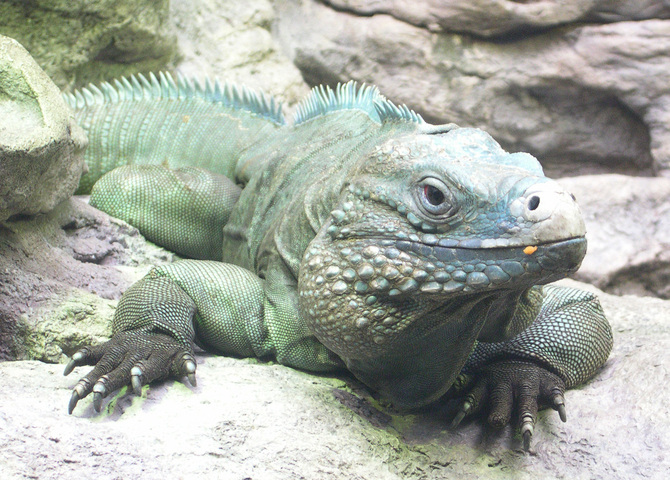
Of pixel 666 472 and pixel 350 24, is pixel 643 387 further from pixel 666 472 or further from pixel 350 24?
pixel 350 24

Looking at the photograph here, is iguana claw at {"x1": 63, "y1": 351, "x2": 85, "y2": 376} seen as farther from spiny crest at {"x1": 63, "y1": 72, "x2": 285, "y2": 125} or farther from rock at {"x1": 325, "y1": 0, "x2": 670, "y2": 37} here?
rock at {"x1": 325, "y1": 0, "x2": 670, "y2": 37}

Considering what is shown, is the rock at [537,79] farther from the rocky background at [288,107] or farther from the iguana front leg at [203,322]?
the iguana front leg at [203,322]

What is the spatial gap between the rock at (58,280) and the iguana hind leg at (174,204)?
1.32 feet

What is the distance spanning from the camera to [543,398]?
338cm

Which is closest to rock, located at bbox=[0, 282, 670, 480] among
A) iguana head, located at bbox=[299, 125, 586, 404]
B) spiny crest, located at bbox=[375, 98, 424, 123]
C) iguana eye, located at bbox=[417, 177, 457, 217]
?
iguana head, located at bbox=[299, 125, 586, 404]

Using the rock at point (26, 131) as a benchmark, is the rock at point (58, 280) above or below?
below

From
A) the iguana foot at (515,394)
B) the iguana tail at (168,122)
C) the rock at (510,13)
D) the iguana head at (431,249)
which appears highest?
the rock at (510,13)

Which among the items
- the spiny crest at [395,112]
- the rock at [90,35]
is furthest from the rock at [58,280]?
the rock at [90,35]

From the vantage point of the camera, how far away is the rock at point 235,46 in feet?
23.6

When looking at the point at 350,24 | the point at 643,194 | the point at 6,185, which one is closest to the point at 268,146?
the point at 6,185

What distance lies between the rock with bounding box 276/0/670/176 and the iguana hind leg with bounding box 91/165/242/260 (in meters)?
2.77

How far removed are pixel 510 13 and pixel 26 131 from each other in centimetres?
484

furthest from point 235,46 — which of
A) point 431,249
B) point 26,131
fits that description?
point 431,249

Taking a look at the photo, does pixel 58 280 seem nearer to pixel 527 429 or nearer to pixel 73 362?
pixel 73 362
